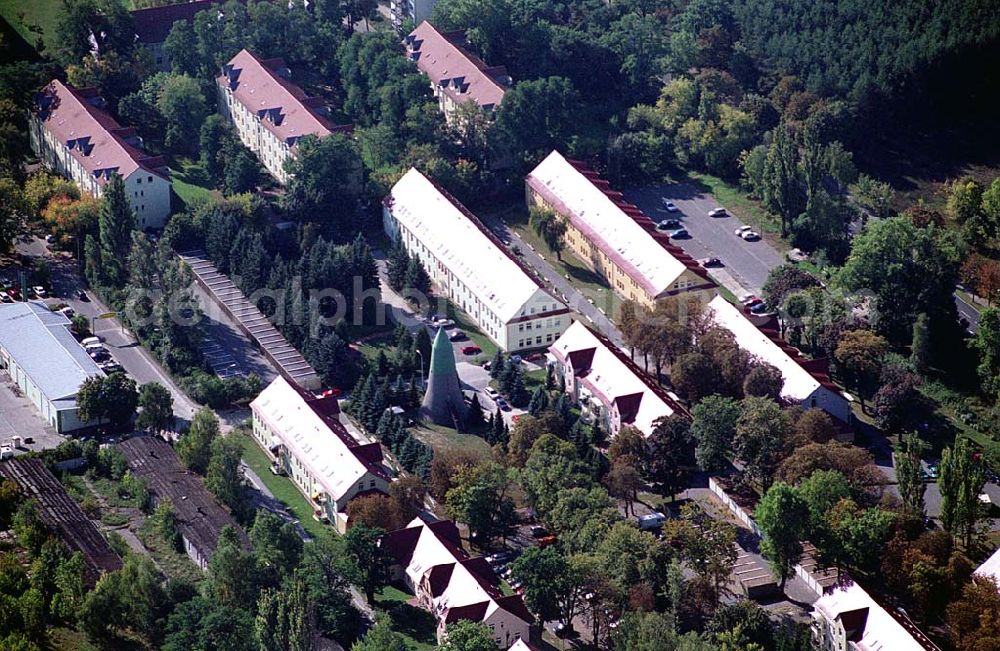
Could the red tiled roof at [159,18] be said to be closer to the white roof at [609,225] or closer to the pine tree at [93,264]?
the pine tree at [93,264]

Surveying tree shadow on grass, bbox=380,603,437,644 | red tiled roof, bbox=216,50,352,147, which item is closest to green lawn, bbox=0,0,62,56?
red tiled roof, bbox=216,50,352,147

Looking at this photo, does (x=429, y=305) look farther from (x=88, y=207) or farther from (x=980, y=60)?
(x=980, y=60)

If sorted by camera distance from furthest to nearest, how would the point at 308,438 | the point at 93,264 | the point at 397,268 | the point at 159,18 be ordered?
the point at 159,18
the point at 397,268
the point at 93,264
the point at 308,438

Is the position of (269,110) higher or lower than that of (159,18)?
lower

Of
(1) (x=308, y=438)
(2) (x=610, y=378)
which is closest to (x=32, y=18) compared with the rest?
(1) (x=308, y=438)

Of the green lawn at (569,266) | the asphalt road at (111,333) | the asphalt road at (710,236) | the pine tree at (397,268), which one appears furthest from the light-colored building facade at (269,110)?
A: the asphalt road at (710,236)

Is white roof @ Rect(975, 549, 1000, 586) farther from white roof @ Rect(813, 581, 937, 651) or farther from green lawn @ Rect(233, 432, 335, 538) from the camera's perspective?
green lawn @ Rect(233, 432, 335, 538)

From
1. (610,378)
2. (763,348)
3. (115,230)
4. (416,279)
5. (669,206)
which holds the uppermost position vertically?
(115,230)

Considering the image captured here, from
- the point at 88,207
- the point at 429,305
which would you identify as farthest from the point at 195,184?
the point at 429,305

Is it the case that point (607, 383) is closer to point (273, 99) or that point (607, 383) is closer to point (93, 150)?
point (273, 99)
